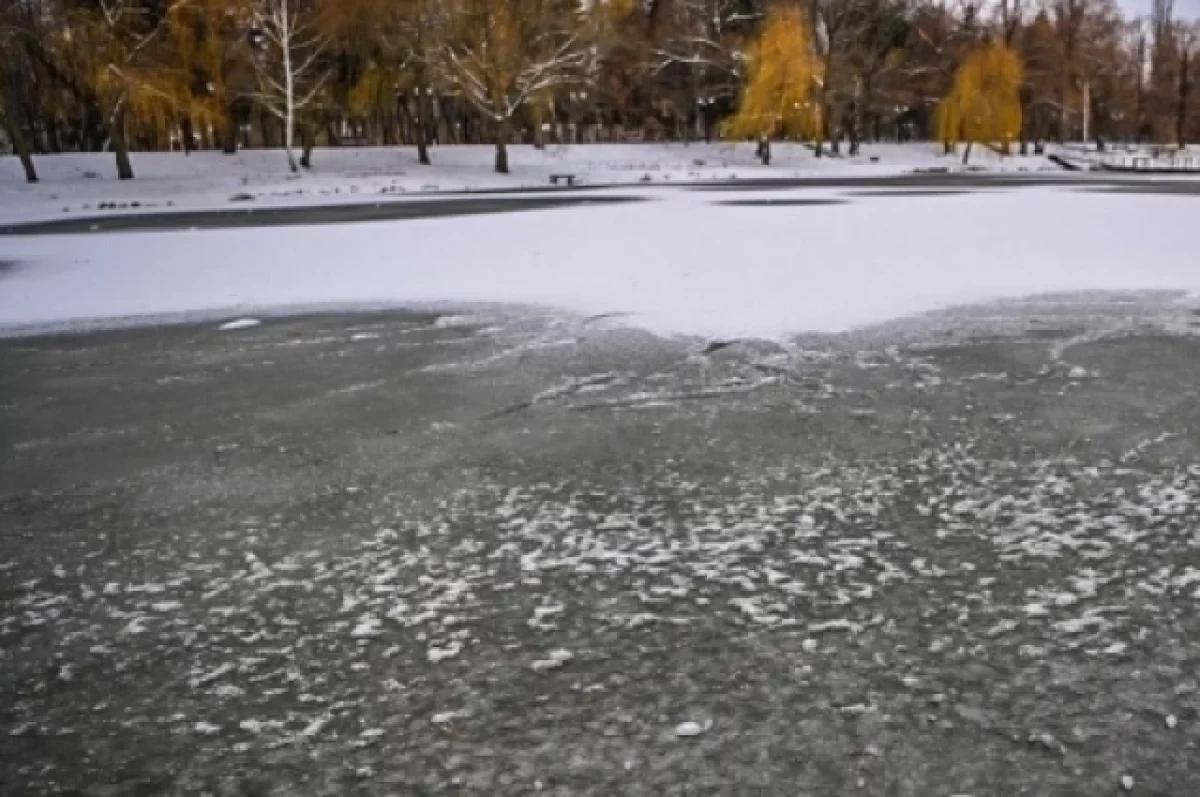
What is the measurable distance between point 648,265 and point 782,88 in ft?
118

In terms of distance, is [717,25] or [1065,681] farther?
[717,25]

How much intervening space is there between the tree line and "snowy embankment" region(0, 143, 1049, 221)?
4.76 ft

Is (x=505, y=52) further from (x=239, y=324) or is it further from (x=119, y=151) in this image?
(x=239, y=324)

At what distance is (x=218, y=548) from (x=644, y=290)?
317 inches

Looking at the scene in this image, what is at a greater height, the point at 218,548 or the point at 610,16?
the point at 610,16

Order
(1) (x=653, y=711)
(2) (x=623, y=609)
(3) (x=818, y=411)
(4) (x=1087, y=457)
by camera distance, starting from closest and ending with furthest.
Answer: (1) (x=653, y=711) → (2) (x=623, y=609) → (4) (x=1087, y=457) → (3) (x=818, y=411)

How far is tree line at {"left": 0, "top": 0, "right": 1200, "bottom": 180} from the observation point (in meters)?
38.8

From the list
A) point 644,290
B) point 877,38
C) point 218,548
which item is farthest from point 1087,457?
point 877,38

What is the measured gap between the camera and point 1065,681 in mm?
3309

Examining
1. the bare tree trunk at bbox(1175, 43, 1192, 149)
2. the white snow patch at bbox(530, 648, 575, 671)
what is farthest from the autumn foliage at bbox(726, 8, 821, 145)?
the white snow patch at bbox(530, 648, 575, 671)

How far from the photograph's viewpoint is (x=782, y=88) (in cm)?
4700

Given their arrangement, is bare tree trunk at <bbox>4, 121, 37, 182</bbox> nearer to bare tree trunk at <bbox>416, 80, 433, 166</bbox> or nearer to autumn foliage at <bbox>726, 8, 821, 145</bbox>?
bare tree trunk at <bbox>416, 80, 433, 166</bbox>

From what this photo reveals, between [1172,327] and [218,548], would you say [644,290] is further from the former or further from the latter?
[218,548]

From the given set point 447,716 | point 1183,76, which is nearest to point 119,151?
point 447,716
